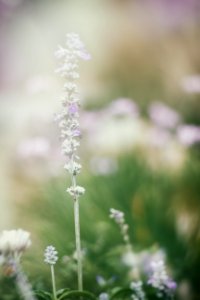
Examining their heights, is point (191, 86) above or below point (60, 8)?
below

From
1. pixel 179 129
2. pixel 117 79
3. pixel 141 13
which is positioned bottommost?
pixel 179 129

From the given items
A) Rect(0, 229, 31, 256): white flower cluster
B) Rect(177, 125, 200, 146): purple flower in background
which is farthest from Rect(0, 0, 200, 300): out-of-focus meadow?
Rect(0, 229, 31, 256): white flower cluster

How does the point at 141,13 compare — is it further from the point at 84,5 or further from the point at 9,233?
the point at 9,233

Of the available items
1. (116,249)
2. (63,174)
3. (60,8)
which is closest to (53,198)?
(63,174)

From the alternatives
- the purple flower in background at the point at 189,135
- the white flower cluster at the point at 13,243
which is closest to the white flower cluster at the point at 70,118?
the white flower cluster at the point at 13,243

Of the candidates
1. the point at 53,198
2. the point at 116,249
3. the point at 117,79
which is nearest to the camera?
the point at 116,249

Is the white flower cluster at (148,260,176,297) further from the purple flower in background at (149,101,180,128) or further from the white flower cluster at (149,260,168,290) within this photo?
the purple flower in background at (149,101,180,128)
